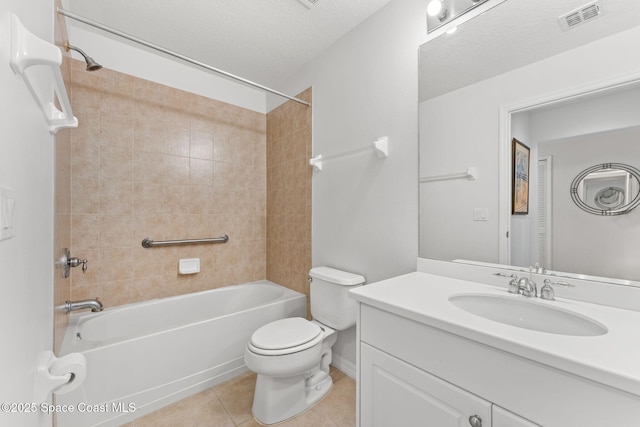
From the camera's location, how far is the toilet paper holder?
0.60 m

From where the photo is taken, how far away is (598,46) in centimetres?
89

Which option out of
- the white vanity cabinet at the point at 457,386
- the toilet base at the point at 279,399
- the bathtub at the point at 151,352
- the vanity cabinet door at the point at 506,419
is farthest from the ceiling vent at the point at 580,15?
the bathtub at the point at 151,352

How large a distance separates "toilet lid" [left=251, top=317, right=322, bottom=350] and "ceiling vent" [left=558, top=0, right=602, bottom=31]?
1.80 meters

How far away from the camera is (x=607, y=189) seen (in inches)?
34.9

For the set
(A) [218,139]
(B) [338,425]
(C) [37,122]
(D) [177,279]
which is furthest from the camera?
(A) [218,139]

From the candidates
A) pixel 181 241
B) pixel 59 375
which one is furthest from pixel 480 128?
pixel 181 241

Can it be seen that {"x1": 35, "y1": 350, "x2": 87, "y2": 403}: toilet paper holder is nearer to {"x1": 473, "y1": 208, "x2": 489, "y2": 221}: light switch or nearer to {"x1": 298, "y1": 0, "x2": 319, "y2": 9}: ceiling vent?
{"x1": 473, "y1": 208, "x2": 489, "y2": 221}: light switch

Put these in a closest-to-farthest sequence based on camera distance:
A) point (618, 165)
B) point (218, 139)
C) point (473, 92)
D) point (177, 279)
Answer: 1. point (618, 165)
2. point (473, 92)
3. point (177, 279)
4. point (218, 139)

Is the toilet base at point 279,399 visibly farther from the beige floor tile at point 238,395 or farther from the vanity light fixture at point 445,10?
the vanity light fixture at point 445,10

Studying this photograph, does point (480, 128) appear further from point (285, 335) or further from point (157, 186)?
point (157, 186)

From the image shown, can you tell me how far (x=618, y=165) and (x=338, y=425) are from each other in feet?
5.59

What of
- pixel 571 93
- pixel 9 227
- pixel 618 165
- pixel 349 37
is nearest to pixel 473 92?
pixel 571 93

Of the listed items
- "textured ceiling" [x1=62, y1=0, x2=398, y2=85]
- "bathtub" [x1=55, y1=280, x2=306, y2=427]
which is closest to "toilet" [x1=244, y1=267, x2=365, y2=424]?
"bathtub" [x1=55, y1=280, x2=306, y2=427]

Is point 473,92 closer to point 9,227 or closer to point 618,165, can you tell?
point 618,165
